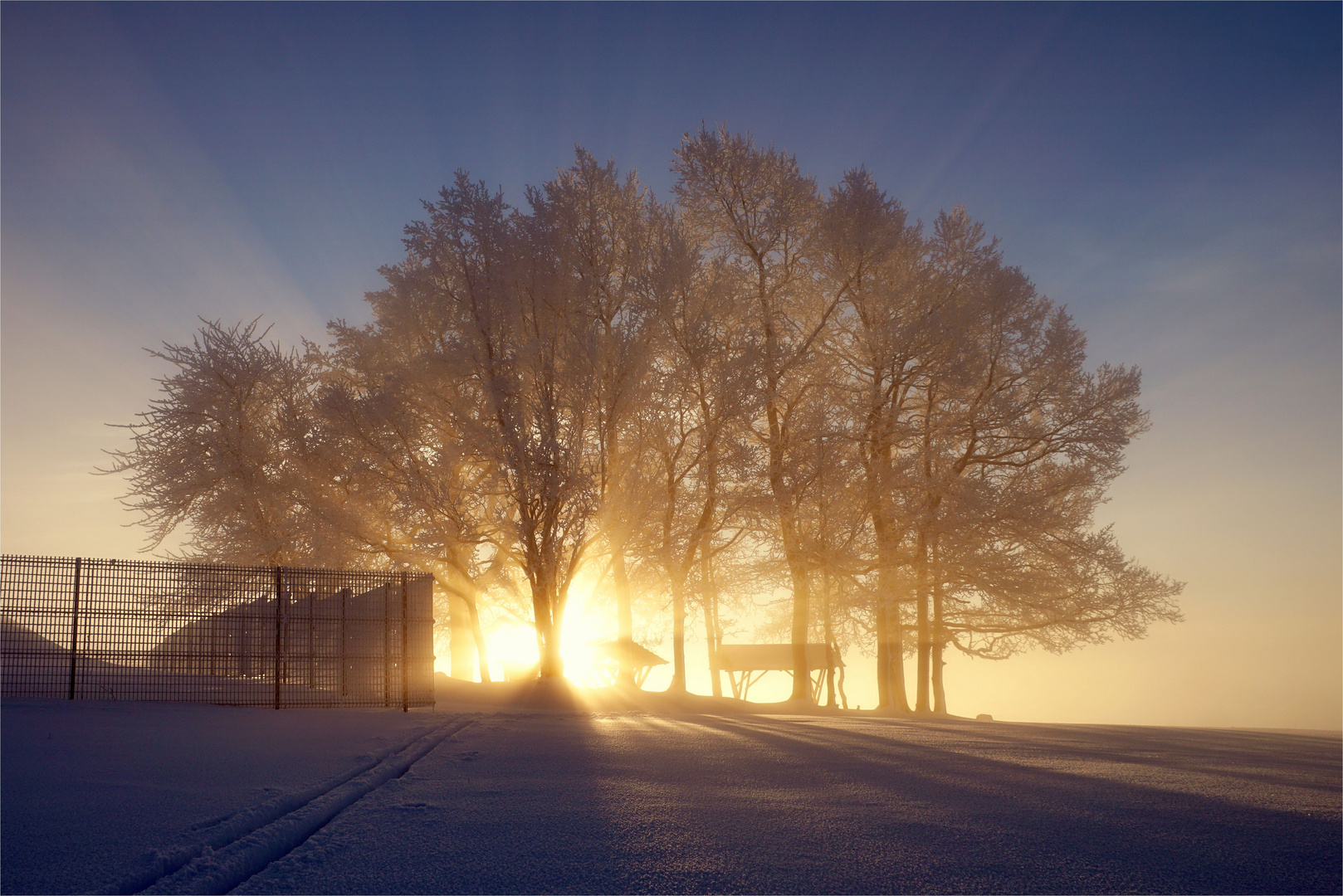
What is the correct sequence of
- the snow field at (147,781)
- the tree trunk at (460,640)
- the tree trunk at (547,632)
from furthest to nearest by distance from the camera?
the tree trunk at (460,640), the tree trunk at (547,632), the snow field at (147,781)

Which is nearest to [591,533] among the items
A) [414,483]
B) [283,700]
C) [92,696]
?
[414,483]

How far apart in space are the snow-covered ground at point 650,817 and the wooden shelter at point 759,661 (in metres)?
28.0

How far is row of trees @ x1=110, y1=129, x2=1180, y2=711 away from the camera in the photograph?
2119 cm

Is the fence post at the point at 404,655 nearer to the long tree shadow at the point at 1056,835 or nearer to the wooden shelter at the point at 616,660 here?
the long tree shadow at the point at 1056,835

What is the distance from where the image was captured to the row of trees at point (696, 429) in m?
21.2

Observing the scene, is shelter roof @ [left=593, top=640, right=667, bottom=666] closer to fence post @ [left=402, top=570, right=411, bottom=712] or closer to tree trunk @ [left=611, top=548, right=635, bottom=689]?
tree trunk @ [left=611, top=548, right=635, bottom=689]

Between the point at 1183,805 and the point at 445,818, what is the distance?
413 centimetres

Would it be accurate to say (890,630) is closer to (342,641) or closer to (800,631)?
(800,631)

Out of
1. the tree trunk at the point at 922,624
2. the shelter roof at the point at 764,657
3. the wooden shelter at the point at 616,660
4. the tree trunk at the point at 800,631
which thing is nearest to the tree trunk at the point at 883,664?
the tree trunk at the point at 922,624

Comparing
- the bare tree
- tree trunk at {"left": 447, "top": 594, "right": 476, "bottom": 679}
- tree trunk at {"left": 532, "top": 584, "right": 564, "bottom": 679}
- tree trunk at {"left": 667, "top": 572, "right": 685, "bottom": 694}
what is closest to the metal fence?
tree trunk at {"left": 532, "top": 584, "right": 564, "bottom": 679}

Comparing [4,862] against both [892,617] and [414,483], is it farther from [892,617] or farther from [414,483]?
[892,617]

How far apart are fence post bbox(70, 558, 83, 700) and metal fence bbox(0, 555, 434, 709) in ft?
0.05

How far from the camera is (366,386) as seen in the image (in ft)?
77.7

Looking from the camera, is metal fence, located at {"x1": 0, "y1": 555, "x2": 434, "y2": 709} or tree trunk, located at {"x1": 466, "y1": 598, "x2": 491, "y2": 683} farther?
tree trunk, located at {"x1": 466, "y1": 598, "x2": 491, "y2": 683}
